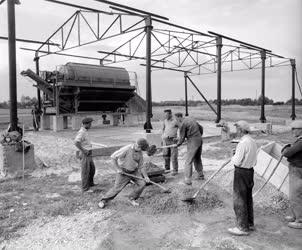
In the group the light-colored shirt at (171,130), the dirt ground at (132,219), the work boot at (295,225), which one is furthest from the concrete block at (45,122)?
the work boot at (295,225)

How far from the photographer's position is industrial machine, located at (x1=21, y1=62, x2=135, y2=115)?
60.2ft

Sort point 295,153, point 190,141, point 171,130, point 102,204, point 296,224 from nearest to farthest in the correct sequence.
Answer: point 295,153 → point 296,224 → point 102,204 → point 190,141 → point 171,130


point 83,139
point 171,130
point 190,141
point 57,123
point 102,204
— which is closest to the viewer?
point 102,204

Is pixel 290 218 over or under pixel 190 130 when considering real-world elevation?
under

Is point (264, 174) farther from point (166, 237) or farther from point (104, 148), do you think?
point (104, 148)

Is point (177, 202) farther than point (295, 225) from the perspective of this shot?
Yes

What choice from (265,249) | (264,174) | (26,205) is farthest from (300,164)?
(26,205)

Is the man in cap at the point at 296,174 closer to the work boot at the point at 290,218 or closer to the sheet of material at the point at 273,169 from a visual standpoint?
the work boot at the point at 290,218

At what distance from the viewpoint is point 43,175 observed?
8.49 meters

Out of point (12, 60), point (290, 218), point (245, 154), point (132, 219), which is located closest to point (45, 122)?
point (12, 60)

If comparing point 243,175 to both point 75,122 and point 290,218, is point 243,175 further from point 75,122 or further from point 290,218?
point 75,122

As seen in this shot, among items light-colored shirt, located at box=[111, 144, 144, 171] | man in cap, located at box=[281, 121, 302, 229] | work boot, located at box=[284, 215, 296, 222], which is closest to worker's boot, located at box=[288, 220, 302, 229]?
man in cap, located at box=[281, 121, 302, 229]

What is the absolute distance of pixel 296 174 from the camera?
4.96 m

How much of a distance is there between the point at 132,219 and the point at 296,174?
8.71 feet
